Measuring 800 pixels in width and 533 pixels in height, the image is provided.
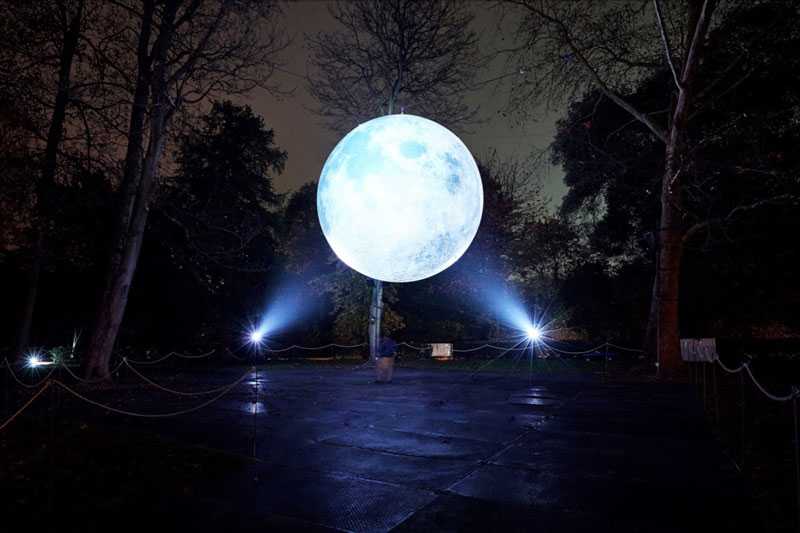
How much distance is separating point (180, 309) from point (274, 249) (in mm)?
8134

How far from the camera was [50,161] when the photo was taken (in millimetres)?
17031

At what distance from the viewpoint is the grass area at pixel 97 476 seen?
15.7 ft

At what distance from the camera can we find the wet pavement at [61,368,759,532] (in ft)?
15.0

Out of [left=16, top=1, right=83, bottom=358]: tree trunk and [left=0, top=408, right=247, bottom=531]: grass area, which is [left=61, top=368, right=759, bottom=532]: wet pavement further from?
[left=16, top=1, right=83, bottom=358]: tree trunk

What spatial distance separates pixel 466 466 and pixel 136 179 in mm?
15597

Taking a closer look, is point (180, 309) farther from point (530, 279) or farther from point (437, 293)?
point (530, 279)

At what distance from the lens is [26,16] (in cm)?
1599

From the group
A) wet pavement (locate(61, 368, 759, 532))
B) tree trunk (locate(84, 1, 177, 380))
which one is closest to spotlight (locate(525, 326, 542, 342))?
wet pavement (locate(61, 368, 759, 532))

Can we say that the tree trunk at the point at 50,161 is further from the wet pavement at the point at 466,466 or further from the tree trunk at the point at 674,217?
the tree trunk at the point at 674,217

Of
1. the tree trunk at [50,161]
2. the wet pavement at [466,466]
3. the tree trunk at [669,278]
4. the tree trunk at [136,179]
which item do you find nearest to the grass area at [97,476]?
the wet pavement at [466,466]

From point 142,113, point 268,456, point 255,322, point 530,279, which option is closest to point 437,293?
point 255,322

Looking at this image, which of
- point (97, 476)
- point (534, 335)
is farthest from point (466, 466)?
point (534, 335)

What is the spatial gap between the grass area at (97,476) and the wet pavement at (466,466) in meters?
0.34

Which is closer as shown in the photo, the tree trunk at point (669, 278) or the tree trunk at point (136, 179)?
the tree trunk at point (136, 179)
